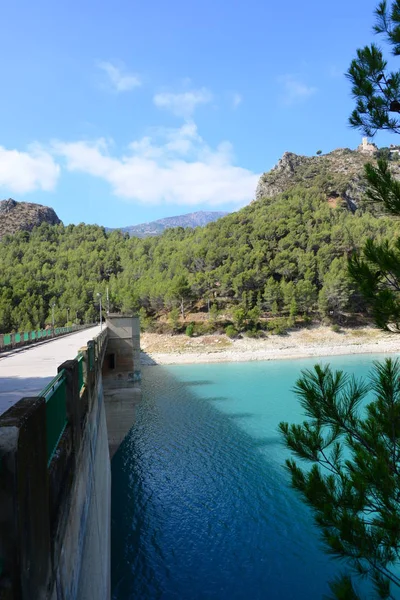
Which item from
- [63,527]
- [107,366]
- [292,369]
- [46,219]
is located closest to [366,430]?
[63,527]

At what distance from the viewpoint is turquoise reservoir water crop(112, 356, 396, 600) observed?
365 inches

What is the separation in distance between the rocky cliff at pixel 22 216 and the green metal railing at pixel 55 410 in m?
142

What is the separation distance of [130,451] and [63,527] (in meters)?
15.4

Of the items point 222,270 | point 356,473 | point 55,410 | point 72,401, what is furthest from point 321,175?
point 55,410

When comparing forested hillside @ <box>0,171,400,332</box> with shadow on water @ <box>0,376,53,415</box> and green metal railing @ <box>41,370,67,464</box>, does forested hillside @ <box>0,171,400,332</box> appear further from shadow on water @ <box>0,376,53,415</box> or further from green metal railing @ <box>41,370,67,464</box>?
green metal railing @ <box>41,370,67,464</box>

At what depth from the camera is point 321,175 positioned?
4685 inches

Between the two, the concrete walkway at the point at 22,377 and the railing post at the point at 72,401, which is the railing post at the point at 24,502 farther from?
the concrete walkway at the point at 22,377

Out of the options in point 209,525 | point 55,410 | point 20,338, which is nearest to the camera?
point 55,410

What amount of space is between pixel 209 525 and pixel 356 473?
9.42 metres

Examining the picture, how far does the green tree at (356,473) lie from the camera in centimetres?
354

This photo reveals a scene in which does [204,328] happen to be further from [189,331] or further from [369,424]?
[369,424]

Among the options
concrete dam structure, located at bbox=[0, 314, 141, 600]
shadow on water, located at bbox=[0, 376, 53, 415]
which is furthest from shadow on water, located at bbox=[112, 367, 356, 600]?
concrete dam structure, located at bbox=[0, 314, 141, 600]

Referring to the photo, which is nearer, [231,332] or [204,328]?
[231,332]

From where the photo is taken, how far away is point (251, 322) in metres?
58.0
